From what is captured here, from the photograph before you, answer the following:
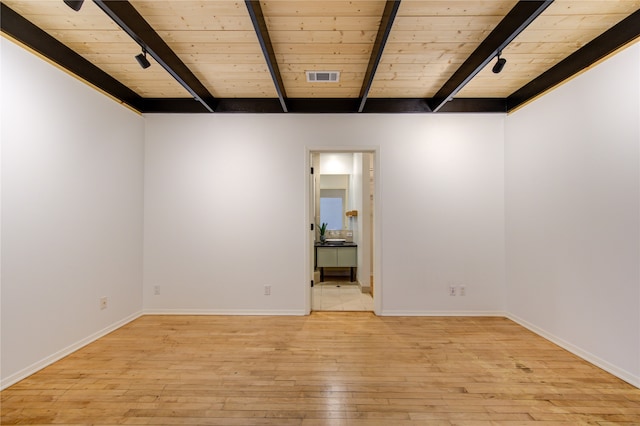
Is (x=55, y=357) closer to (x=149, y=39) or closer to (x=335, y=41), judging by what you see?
(x=149, y=39)

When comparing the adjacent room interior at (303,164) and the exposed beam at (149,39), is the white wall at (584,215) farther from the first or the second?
the exposed beam at (149,39)

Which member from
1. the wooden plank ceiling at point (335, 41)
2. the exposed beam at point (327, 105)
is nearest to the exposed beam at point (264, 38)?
the wooden plank ceiling at point (335, 41)

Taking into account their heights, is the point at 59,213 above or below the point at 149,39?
below

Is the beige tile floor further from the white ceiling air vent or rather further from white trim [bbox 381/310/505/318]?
the white ceiling air vent

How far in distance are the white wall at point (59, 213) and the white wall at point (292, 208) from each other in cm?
40

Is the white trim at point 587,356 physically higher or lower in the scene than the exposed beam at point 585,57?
lower

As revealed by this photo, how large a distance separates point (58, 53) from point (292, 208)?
8.37 feet

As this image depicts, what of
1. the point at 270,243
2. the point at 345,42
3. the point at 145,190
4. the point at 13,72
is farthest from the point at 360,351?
the point at 13,72

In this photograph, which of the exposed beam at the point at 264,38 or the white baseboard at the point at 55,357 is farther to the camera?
the white baseboard at the point at 55,357

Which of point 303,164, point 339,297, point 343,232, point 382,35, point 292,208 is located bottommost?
point 339,297

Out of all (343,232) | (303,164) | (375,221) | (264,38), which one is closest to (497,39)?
(264,38)

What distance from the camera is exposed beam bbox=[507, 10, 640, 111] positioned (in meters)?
2.07

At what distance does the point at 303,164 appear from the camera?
11.6ft

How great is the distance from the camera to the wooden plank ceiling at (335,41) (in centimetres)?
198
